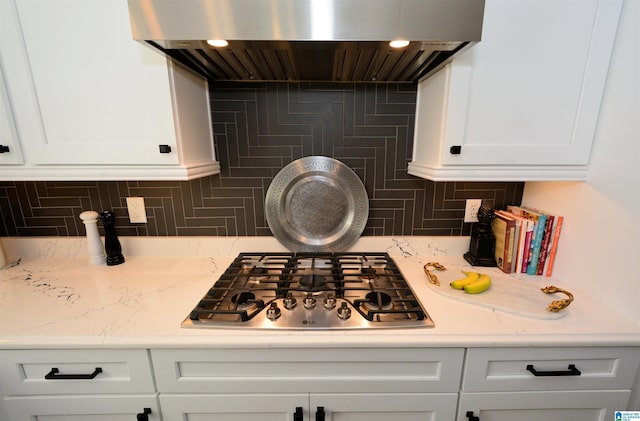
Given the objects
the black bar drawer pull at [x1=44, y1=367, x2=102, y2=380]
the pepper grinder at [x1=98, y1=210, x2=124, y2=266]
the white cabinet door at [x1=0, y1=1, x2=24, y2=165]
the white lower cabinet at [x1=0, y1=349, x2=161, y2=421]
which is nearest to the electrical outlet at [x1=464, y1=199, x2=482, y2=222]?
the white lower cabinet at [x1=0, y1=349, x2=161, y2=421]

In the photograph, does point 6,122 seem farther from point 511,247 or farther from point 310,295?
point 511,247

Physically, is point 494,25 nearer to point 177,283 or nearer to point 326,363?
point 326,363

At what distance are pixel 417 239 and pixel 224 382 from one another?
106 centimetres

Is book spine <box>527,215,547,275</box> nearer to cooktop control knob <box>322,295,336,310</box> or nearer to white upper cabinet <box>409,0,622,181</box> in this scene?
white upper cabinet <box>409,0,622,181</box>

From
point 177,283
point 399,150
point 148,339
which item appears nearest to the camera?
point 148,339

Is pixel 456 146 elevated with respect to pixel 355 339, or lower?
elevated

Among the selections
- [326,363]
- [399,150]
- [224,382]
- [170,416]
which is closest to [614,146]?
[399,150]

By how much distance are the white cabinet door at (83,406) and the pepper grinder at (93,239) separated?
58 centimetres

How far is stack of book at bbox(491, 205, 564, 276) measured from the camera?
1.17 m

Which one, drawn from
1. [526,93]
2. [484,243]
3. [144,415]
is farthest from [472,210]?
[144,415]

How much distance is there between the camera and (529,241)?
1193 mm

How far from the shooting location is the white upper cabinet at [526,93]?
894mm

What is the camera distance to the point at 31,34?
91 cm

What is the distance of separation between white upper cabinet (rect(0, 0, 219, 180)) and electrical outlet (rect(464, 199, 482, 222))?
1.32 m
